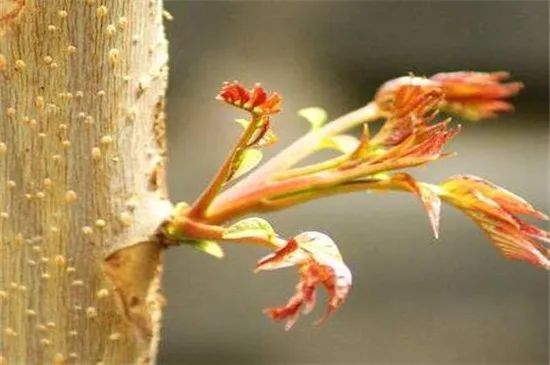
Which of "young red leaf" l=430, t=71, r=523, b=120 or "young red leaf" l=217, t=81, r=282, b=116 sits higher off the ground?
"young red leaf" l=430, t=71, r=523, b=120

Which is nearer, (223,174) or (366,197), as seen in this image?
(223,174)

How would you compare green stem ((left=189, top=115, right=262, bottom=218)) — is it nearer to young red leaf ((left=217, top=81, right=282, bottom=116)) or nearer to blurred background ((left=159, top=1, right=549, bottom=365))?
young red leaf ((left=217, top=81, right=282, bottom=116))

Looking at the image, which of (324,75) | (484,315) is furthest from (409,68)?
(484,315)

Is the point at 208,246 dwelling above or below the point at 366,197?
below

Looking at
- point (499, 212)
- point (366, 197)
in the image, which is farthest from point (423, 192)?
point (366, 197)

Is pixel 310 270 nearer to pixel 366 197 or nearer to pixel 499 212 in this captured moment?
pixel 499 212

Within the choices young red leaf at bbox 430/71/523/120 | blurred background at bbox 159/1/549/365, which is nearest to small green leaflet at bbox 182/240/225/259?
young red leaf at bbox 430/71/523/120
